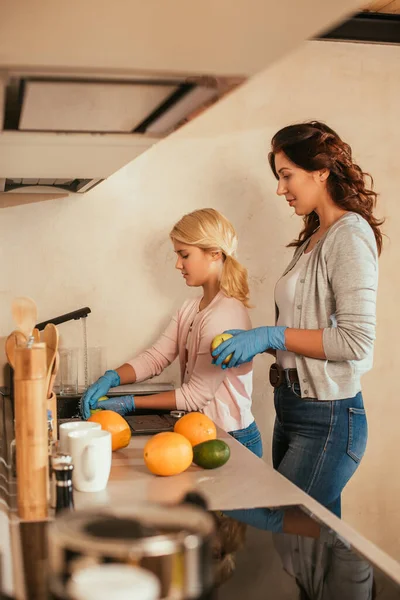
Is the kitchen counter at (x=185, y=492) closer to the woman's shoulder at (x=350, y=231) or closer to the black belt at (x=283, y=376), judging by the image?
the black belt at (x=283, y=376)

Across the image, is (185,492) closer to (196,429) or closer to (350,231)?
(196,429)

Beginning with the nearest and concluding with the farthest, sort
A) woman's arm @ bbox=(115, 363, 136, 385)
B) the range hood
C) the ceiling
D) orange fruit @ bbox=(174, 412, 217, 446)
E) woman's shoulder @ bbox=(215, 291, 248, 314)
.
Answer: the range hood
orange fruit @ bbox=(174, 412, 217, 446)
woman's shoulder @ bbox=(215, 291, 248, 314)
woman's arm @ bbox=(115, 363, 136, 385)
the ceiling

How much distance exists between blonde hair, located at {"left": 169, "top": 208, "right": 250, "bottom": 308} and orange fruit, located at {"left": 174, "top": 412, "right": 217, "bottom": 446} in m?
0.72

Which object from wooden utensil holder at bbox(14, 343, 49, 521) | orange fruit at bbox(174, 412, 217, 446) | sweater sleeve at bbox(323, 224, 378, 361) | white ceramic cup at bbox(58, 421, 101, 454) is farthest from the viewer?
sweater sleeve at bbox(323, 224, 378, 361)

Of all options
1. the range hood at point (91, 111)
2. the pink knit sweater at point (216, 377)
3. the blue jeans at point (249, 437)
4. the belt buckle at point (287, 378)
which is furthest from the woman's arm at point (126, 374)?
the range hood at point (91, 111)

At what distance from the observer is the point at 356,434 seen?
1.97 metres

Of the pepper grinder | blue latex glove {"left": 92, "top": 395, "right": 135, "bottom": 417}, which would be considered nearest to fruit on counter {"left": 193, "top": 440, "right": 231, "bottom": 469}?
the pepper grinder

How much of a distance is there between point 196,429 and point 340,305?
57 cm

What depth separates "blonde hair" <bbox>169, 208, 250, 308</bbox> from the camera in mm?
2340

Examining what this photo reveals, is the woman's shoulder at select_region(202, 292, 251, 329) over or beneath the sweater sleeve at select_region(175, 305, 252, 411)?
over

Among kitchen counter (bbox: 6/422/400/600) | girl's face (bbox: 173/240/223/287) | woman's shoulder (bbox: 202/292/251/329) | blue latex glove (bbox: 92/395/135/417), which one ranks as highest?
girl's face (bbox: 173/240/223/287)

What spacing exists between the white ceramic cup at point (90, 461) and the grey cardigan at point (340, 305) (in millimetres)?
767

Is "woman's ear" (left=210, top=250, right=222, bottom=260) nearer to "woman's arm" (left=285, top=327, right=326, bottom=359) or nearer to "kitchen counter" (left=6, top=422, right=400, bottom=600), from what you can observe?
"woman's arm" (left=285, top=327, right=326, bottom=359)

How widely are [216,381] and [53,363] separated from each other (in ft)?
2.56
